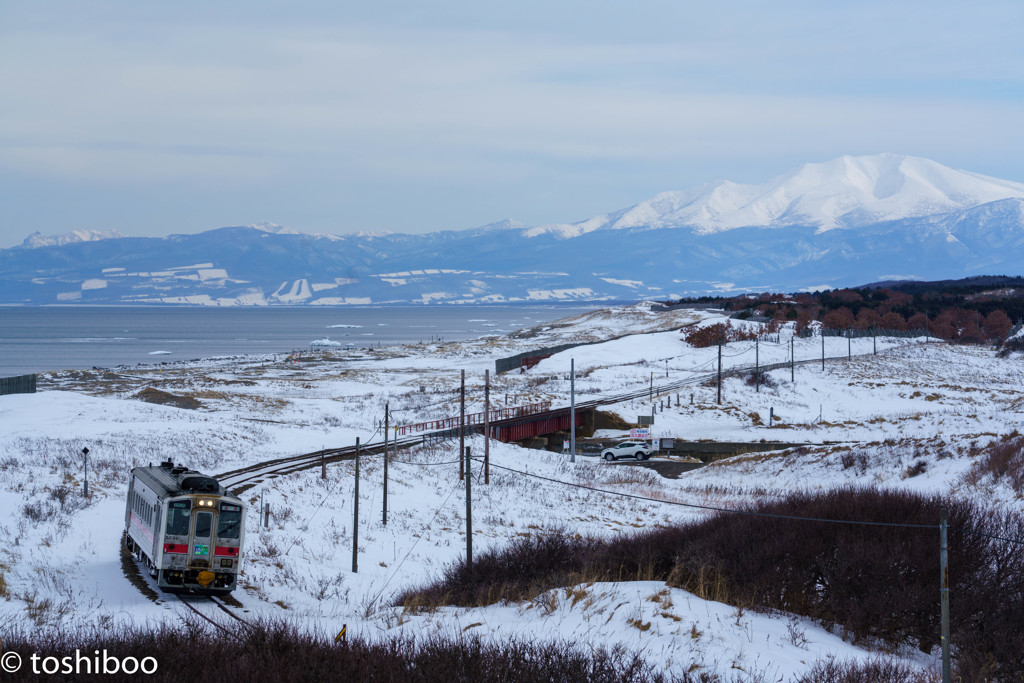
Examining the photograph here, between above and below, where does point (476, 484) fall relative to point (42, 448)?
below

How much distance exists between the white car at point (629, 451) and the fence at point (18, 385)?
41.1 metres

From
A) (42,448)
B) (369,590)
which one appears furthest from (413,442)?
(369,590)

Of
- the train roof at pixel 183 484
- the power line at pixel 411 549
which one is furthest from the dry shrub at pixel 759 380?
the train roof at pixel 183 484

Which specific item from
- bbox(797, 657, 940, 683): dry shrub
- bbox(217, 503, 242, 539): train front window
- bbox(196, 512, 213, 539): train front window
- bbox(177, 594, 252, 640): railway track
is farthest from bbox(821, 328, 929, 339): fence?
bbox(177, 594, 252, 640): railway track

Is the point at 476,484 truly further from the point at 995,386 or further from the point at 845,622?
the point at 995,386

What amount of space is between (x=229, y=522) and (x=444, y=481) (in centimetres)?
2293

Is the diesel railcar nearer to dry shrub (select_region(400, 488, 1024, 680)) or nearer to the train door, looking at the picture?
the train door

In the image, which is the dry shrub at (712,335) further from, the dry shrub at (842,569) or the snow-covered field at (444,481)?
the dry shrub at (842,569)

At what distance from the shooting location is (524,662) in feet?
43.2

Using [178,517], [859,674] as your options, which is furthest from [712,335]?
[859,674]

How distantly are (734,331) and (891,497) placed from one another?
10959cm

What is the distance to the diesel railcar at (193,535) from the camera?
19906mm

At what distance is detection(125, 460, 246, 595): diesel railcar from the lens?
19.9 meters

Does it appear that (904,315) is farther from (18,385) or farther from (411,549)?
(411,549)
